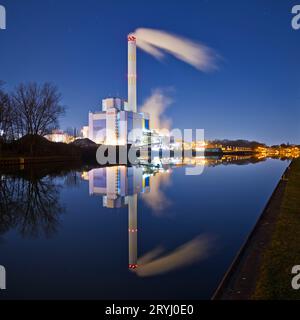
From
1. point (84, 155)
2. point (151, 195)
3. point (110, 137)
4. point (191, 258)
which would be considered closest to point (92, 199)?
point (151, 195)

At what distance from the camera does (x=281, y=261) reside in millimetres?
4707

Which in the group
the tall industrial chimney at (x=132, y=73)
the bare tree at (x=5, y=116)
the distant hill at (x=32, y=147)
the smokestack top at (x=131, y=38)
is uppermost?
the smokestack top at (x=131, y=38)

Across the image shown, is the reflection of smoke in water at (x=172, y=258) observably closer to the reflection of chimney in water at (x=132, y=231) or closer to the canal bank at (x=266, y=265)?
the reflection of chimney in water at (x=132, y=231)

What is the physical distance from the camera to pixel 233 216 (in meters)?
9.18

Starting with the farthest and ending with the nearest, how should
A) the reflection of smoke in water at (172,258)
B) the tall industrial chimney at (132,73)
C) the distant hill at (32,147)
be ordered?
the tall industrial chimney at (132,73), the distant hill at (32,147), the reflection of smoke in water at (172,258)

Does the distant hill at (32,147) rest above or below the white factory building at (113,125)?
below

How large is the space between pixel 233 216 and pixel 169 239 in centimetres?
305

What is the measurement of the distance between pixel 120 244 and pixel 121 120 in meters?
77.2

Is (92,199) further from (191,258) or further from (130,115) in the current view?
(130,115)

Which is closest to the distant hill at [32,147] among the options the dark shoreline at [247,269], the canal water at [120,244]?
the canal water at [120,244]

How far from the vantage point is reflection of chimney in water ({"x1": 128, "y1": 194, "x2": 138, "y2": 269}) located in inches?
225

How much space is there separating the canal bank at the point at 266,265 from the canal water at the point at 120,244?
32cm

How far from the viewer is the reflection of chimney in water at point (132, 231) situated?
18.7 feet

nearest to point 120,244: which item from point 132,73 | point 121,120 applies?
point 121,120
